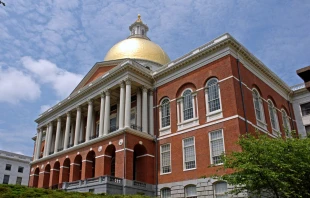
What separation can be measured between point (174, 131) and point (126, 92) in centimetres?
685

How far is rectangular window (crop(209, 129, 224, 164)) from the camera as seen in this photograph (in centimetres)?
2862

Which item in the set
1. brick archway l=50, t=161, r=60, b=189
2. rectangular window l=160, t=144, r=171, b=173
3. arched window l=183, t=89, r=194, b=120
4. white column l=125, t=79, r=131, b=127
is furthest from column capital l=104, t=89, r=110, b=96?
brick archway l=50, t=161, r=60, b=189

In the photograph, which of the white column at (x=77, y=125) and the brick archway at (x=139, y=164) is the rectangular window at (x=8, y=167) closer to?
the white column at (x=77, y=125)

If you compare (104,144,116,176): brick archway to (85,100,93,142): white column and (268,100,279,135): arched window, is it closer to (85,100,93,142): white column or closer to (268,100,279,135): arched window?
(85,100,93,142): white column

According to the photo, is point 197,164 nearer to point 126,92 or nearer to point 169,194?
point 169,194

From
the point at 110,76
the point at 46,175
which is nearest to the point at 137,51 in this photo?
the point at 110,76

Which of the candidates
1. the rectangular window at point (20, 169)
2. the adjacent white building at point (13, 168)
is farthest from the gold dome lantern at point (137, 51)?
the rectangular window at point (20, 169)

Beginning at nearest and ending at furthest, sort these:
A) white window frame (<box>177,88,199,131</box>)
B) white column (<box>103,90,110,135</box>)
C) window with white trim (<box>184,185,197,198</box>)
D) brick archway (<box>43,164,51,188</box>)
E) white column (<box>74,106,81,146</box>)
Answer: window with white trim (<box>184,185,197,198</box>)
white window frame (<box>177,88,199,131</box>)
white column (<box>103,90,110,135</box>)
white column (<box>74,106,81,146</box>)
brick archway (<box>43,164,51,188</box>)

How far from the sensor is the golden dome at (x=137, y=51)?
156 ft

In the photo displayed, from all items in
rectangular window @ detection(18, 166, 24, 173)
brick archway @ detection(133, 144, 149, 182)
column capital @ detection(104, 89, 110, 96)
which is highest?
column capital @ detection(104, 89, 110, 96)

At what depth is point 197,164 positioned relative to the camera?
29.8 metres

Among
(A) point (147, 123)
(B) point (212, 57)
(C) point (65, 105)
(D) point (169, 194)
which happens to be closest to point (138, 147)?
(A) point (147, 123)

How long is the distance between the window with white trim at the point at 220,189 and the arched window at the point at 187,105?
7.69m

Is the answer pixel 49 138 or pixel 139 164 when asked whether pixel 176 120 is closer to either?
pixel 139 164
